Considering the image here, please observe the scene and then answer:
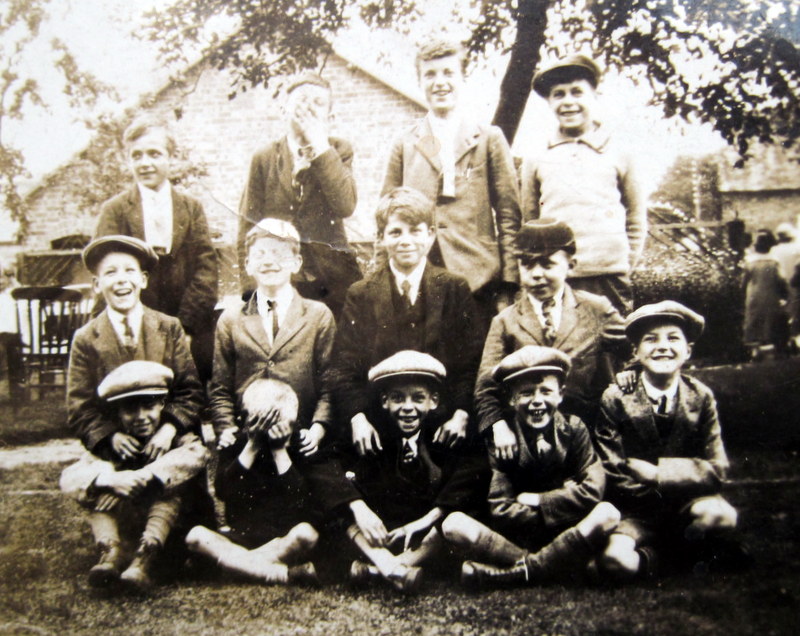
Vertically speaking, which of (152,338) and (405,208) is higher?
(405,208)

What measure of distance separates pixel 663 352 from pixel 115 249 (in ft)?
9.06

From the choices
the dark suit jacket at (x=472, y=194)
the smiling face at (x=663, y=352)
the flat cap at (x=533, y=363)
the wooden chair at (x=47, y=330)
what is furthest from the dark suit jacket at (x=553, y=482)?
the wooden chair at (x=47, y=330)

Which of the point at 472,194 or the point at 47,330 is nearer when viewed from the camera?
the point at 472,194

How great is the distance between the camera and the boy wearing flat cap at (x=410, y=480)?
3.47 m

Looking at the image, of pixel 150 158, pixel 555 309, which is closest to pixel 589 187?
pixel 555 309

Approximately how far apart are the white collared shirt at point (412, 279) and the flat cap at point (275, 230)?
554 millimetres

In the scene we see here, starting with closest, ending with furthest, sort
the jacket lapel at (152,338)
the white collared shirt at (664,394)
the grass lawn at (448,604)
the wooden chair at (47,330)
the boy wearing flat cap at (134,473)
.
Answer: the grass lawn at (448,604), the white collared shirt at (664,394), the boy wearing flat cap at (134,473), the jacket lapel at (152,338), the wooden chair at (47,330)

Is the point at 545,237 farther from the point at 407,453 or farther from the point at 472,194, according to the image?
the point at 407,453

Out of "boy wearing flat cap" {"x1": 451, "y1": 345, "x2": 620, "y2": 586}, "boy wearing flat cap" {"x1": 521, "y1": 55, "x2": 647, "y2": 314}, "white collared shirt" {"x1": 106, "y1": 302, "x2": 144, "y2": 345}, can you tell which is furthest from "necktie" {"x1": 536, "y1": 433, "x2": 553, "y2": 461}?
"white collared shirt" {"x1": 106, "y1": 302, "x2": 144, "y2": 345}

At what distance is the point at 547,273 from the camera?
3.53 m

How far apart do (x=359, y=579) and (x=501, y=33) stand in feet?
9.20

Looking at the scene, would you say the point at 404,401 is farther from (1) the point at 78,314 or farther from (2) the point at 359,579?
(1) the point at 78,314

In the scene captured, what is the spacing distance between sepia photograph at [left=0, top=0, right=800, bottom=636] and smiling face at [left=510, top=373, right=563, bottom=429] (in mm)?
21

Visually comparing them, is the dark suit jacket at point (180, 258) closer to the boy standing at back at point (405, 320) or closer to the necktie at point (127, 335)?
the necktie at point (127, 335)
